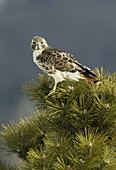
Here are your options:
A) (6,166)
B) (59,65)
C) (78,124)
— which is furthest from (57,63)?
(6,166)

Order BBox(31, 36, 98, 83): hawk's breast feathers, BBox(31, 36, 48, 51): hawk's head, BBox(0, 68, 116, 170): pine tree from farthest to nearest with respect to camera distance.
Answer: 1. BBox(31, 36, 48, 51): hawk's head
2. BBox(31, 36, 98, 83): hawk's breast feathers
3. BBox(0, 68, 116, 170): pine tree

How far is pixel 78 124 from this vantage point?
1.43 metres

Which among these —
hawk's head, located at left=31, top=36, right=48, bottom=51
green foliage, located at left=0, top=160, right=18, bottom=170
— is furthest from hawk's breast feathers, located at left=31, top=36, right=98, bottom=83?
green foliage, located at left=0, top=160, right=18, bottom=170

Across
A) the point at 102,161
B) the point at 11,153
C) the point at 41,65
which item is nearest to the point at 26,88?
the point at 41,65

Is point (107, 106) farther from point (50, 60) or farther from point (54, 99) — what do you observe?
point (50, 60)

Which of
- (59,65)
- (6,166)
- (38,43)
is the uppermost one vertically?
(38,43)

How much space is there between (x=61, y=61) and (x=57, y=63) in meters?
0.03

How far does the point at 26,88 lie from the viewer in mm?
1566

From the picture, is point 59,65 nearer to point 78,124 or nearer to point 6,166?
point 78,124

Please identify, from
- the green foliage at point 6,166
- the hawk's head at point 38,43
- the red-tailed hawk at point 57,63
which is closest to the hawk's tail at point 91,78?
the red-tailed hawk at point 57,63

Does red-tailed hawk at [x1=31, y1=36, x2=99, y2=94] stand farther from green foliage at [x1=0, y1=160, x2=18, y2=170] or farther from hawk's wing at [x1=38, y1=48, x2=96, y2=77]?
green foliage at [x1=0, y1=160, x2=18, y2=170]

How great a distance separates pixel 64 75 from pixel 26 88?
9.7 inches

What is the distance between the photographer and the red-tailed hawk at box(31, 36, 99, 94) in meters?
1.45

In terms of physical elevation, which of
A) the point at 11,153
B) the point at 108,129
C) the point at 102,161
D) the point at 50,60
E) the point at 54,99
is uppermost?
the point at 50,60
